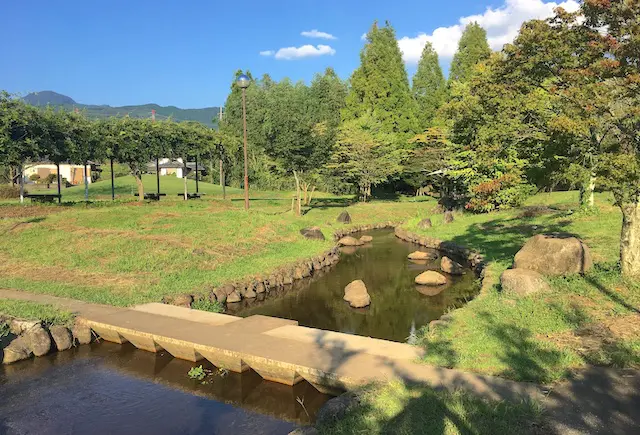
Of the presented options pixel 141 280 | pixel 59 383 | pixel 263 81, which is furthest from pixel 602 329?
pixel 263 81

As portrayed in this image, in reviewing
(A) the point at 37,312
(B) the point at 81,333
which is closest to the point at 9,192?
(A) the point at 37,312

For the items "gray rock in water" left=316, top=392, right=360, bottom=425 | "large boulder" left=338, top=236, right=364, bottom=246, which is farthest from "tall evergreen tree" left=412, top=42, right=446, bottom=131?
"gray rock in water" left=316, top=392, right=360, bottom=425

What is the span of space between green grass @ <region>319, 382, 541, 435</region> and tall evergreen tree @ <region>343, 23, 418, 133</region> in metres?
41.1

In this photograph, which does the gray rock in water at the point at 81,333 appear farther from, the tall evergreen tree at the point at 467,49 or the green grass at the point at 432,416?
the tall evergreen tree at the point at 467,49

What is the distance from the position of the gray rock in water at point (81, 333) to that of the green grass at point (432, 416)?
7.27 meters

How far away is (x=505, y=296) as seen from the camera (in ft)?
35.3

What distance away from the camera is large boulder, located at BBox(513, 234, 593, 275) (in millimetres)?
11219

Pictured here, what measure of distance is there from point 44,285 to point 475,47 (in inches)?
1833

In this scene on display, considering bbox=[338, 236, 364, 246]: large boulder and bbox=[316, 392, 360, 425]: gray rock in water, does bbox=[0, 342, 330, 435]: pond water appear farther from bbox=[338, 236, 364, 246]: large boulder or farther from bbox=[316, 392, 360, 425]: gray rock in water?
bbox=[338, 236, 364, 246]: large boulder

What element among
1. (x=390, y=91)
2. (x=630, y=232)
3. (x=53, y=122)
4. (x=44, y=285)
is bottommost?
(x=44, y=285)

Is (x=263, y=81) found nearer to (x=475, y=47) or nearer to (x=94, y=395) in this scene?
(x=475, y=47)

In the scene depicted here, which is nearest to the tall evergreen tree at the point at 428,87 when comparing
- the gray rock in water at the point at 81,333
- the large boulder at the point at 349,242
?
the large boulder at the point at 349,242

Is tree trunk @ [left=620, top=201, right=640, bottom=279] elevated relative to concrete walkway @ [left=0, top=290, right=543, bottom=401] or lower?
elevated

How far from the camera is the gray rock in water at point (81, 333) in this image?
34.5 feet
